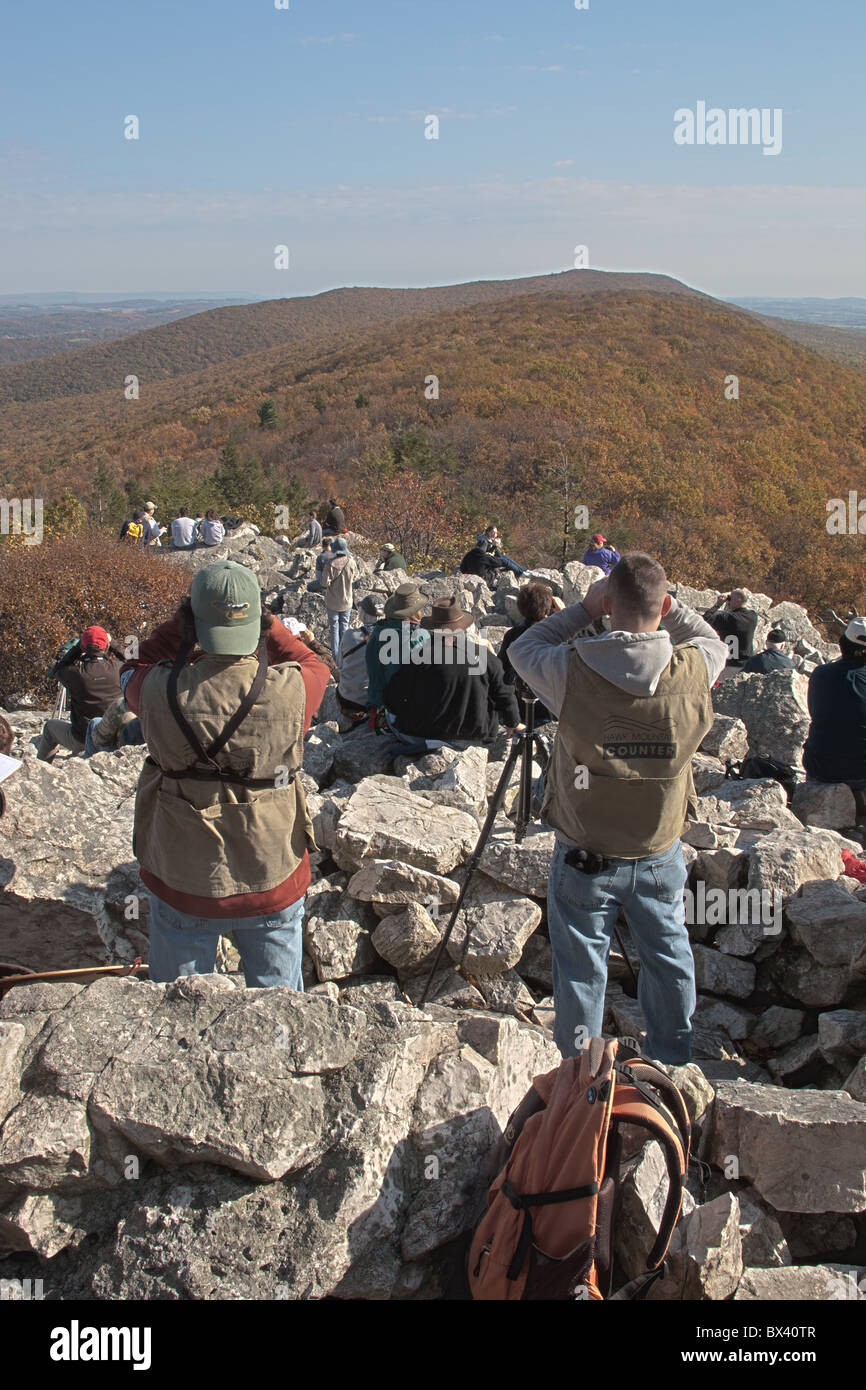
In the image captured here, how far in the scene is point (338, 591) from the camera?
384 inches

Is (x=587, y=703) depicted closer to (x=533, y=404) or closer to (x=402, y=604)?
(x=402, y=604)

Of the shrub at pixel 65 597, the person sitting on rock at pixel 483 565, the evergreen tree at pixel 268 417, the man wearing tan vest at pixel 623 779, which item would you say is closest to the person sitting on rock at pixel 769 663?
the person sitting on rock at pixel 483 565

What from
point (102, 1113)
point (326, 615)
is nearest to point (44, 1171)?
point (102, 1113)

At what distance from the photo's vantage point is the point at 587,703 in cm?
294

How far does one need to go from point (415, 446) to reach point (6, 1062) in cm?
2614

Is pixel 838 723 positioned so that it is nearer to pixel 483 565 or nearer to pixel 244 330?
pixel 483 565

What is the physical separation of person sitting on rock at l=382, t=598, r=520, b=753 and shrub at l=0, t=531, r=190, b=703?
6.28 meters

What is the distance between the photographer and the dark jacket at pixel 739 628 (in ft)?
31.0

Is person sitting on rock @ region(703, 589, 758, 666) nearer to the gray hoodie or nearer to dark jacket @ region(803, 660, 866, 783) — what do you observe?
dark jacket @ region(803, 660, 866, 783)

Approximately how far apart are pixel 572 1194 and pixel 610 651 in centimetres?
151

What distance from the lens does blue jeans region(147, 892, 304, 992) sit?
119 inches

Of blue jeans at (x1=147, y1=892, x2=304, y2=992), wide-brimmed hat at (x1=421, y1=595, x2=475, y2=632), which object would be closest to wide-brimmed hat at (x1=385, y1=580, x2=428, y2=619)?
wide-brimmed hat at (x1=421, y1=595, x2=475, y2=632)

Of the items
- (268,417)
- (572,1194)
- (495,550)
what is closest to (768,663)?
(572,1194)

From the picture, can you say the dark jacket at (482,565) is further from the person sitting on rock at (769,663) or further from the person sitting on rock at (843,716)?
the person sitting on rock at (843,716)
